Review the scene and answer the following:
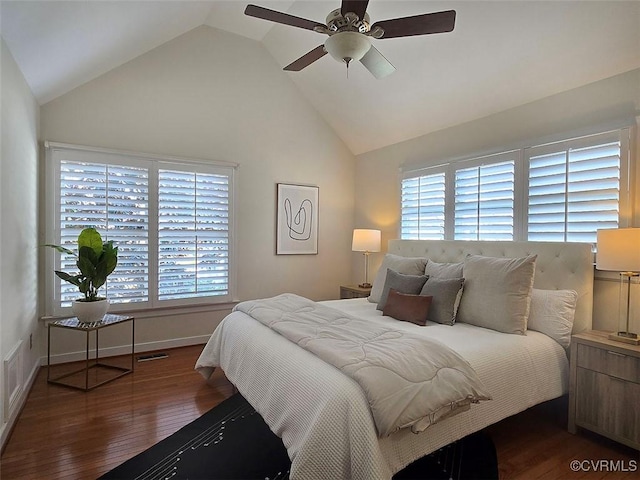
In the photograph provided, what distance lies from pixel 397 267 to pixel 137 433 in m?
2.59

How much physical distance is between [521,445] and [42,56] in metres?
4.27

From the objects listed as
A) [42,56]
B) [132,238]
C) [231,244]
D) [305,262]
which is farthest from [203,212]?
[42,56]

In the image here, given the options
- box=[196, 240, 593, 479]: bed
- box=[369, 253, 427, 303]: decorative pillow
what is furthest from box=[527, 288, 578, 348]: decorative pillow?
box=[369, 253, 427, 303]: decorative pillow

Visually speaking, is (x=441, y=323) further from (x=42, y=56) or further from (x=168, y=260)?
(x=42, y=56)

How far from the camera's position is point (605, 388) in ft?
7.52

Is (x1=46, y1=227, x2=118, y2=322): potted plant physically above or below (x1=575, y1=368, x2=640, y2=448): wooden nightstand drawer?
above

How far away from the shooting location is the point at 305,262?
5094mm

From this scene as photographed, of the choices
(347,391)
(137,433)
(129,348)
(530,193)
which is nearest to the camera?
(347,391)

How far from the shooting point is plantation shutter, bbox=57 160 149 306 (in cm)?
359

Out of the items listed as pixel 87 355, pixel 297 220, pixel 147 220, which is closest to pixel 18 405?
pixel 87 355

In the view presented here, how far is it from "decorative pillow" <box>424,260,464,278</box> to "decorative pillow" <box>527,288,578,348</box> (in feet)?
1.98

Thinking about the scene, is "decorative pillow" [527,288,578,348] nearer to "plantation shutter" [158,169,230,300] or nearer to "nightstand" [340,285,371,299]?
"nightstand" [340,285,371,299]

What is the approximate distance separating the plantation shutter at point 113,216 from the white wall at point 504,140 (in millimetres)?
2891

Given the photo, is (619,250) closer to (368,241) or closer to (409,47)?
(409,47)
